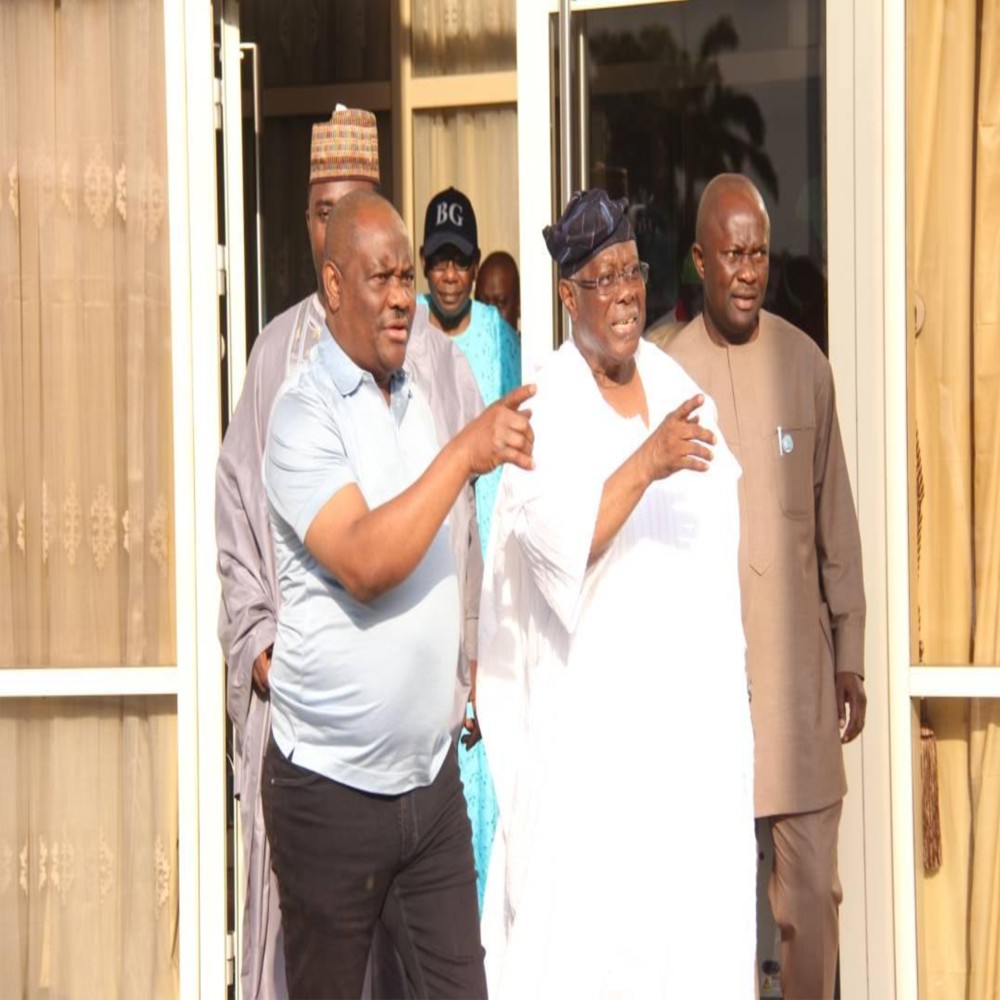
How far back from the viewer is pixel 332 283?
3.36m

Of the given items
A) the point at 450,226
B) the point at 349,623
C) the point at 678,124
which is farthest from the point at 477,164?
the point at 349,623

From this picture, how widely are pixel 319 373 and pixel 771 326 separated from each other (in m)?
1.56

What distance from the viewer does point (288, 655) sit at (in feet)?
10.8

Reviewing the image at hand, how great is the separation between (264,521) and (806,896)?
149cm

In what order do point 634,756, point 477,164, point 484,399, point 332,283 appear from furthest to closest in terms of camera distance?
point 477,164, point 484,399, point 634,756, point 332,283

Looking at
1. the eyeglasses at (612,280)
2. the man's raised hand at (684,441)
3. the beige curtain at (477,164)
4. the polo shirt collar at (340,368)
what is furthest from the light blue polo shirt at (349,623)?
the beige curtain at (477,164)

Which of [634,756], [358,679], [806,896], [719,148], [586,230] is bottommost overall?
[806,896]

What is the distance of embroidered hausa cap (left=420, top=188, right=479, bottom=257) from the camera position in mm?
5379

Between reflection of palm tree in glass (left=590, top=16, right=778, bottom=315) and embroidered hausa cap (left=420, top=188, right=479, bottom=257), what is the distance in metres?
0.44

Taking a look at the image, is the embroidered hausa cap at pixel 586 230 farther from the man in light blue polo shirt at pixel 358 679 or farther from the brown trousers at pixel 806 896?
the brown trousers at pixel 806 896

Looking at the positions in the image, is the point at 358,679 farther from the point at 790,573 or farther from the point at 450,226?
the point at 450,226

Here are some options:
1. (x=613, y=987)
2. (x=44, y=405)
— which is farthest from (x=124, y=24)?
(x=613, y=987)

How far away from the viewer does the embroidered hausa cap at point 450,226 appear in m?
→ 5.38

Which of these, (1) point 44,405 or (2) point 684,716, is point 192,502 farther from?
(2) point 684,716
